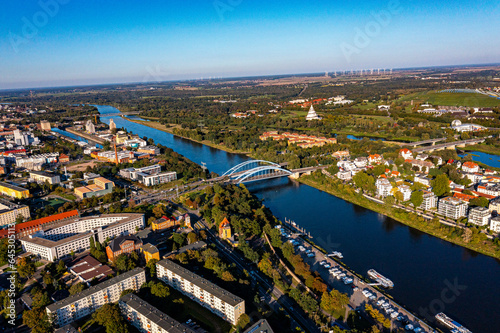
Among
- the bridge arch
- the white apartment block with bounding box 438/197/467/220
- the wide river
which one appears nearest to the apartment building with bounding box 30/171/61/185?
the bridge arch

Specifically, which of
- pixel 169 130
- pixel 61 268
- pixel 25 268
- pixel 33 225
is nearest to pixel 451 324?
pixel 61 268

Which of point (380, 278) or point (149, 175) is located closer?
point (380, 278)

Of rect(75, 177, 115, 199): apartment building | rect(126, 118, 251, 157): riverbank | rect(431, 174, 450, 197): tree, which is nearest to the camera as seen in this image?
rect(431, 174, 450, 197): tree

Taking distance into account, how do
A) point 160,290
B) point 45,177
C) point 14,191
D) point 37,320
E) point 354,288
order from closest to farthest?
1. point 37,320
2. point 160,290
3. point 354,288
4. point 14,191
5. point 45,177

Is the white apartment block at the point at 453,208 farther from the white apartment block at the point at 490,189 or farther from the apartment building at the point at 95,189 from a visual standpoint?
the apartment building at the point at 95,189

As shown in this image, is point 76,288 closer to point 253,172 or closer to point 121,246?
point 121,246

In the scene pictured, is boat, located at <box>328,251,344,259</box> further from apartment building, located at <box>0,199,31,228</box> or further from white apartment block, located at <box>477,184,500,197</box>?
apartment building, located at <box>0,199,31,228</box>

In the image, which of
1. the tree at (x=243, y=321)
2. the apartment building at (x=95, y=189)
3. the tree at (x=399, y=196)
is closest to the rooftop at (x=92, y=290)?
the tree at (x=243, y=321)
